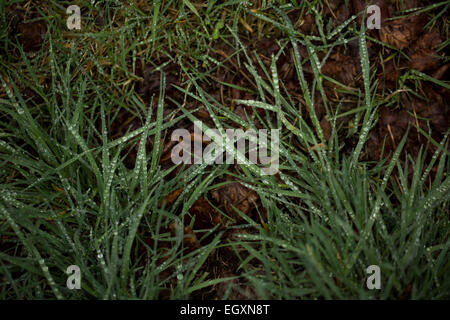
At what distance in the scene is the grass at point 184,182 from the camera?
1243 mm

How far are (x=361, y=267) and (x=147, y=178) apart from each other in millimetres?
878

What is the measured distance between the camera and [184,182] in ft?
4.77

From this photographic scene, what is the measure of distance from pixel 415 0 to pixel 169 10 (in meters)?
1.12

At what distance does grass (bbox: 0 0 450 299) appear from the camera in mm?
1243

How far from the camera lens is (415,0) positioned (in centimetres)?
156

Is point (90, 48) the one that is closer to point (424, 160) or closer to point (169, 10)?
point (169, 10)

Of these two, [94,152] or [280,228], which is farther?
[94,152]

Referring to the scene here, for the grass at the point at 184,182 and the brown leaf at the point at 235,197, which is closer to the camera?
the grass at the point at 184,182

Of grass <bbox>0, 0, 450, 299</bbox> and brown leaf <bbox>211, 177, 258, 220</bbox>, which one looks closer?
grass <bbox>0, 0, 450, 299</bbox>

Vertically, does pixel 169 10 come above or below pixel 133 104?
above
